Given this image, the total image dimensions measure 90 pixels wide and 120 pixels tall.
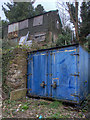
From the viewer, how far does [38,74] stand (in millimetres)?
4426

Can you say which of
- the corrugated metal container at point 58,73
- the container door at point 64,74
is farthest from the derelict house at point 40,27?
the container door at point 64,74

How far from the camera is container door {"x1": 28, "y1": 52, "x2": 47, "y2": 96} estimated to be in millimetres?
4261

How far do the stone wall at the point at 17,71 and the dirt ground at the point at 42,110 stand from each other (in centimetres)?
81

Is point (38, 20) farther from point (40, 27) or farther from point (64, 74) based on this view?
point (64, 74)

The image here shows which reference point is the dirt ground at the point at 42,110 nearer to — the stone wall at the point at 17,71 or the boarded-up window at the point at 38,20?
the stone wall at the point at 17,71

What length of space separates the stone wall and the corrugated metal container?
24 centimetres

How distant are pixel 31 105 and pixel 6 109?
→ 87cm

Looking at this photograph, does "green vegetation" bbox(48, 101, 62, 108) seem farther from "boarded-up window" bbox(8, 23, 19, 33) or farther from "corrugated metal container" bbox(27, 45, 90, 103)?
"boarded-up window" bbox(8, 23, 19, 33)

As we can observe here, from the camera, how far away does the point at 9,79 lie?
462 cm

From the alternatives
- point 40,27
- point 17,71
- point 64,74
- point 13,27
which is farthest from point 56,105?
point 13,27

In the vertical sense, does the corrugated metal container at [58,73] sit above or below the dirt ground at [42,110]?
above

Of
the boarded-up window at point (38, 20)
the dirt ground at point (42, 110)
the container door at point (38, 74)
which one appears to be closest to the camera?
the dirt ground at point (42, 110)

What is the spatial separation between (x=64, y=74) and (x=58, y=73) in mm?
251

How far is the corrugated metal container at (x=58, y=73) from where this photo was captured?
356cm
